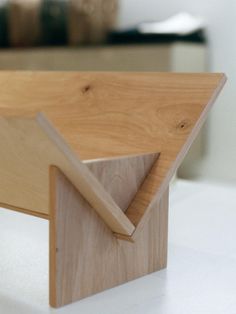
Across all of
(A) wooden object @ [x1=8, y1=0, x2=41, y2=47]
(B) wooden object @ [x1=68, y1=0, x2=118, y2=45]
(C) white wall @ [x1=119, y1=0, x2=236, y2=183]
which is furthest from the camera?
(A) wooden object @ [x1=8, y1=0, x2=41, y2=47]

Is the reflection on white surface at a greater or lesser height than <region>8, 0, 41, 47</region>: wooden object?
lesser

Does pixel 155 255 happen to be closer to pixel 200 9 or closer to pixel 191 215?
pixel 191 215

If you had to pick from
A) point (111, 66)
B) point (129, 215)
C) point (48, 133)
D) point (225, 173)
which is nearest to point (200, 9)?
point (111, 66)

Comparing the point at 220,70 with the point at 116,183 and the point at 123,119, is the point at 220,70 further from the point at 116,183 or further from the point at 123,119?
the point at 116,183

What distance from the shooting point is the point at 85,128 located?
1030mm

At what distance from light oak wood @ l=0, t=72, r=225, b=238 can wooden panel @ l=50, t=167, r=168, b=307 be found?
0.03m

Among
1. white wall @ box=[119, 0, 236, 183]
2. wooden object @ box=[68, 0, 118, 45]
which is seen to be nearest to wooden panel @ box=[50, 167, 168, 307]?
white wall @ box=[119, 0, 236, 183]

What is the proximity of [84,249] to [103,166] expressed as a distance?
0.41 feet

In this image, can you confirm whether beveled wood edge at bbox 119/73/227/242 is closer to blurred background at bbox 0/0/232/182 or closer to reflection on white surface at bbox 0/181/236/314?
reflection on white surface at bbox 0/181/236/314

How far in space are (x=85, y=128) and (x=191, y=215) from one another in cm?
51

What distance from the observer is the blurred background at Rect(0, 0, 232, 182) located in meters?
1.95

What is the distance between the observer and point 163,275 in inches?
38.5

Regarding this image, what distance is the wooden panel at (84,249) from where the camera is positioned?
811mm

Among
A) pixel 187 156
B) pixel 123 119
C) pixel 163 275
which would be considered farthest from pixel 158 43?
pixel 163 275
